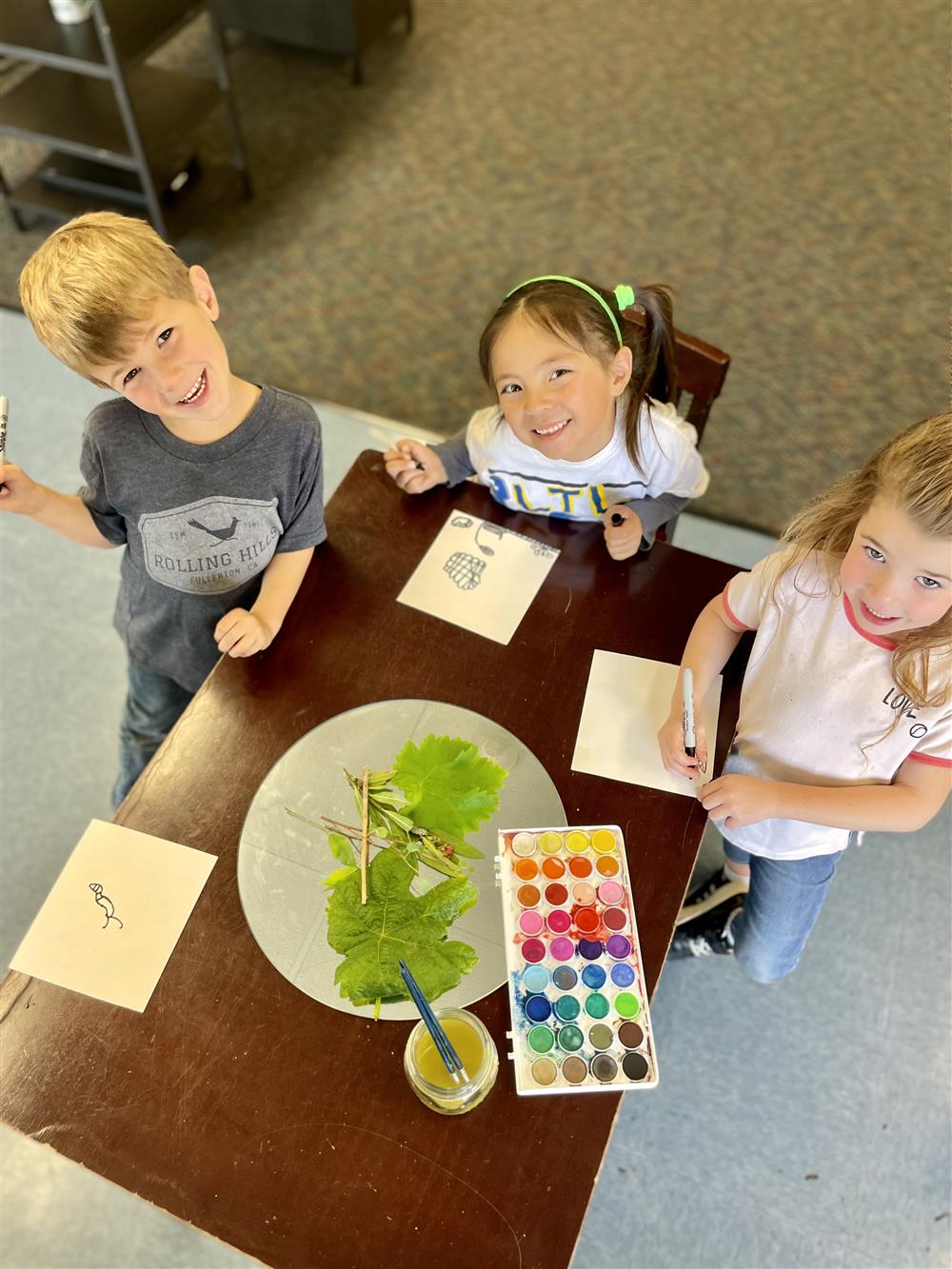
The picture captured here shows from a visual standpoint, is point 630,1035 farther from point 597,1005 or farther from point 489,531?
point 489,531

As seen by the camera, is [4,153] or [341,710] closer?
[341,710]

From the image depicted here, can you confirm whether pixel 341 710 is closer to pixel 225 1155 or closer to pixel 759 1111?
pixel 225 1155

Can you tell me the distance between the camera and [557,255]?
8.93ft

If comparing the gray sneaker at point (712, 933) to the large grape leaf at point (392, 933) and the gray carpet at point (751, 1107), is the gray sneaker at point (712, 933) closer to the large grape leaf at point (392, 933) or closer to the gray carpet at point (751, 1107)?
the gray carpet at point (751, 1107)

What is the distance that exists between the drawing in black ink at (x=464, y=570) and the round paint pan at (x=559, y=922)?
0.45 metres

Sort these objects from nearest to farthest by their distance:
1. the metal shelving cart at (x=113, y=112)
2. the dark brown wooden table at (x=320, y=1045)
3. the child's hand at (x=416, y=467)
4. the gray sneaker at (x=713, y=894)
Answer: the dark brown wooden table at (x=320, y=1045)
the child's hand at (x=416, y=467)
the gray sneaker at (x=713, y=894)
the metal shelving cart at (x=113, y=112)

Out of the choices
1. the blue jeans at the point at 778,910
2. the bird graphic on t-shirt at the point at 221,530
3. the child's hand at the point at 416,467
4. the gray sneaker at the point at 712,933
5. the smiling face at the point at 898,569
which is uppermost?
the smiling face at the point at 898,569

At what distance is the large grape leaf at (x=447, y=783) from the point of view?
1.06 meters

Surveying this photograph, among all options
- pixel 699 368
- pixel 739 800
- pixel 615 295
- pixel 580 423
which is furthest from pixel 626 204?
pixel 739 800

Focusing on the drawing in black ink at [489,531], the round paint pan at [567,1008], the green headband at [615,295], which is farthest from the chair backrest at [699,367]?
the round paint pan at [567,1008]

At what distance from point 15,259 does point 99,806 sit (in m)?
1.76

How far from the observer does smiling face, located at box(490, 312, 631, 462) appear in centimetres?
116

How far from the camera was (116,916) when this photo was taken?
1.03 m

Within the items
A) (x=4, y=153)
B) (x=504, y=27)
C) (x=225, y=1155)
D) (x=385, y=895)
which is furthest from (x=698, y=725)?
(x=504, y=27)
